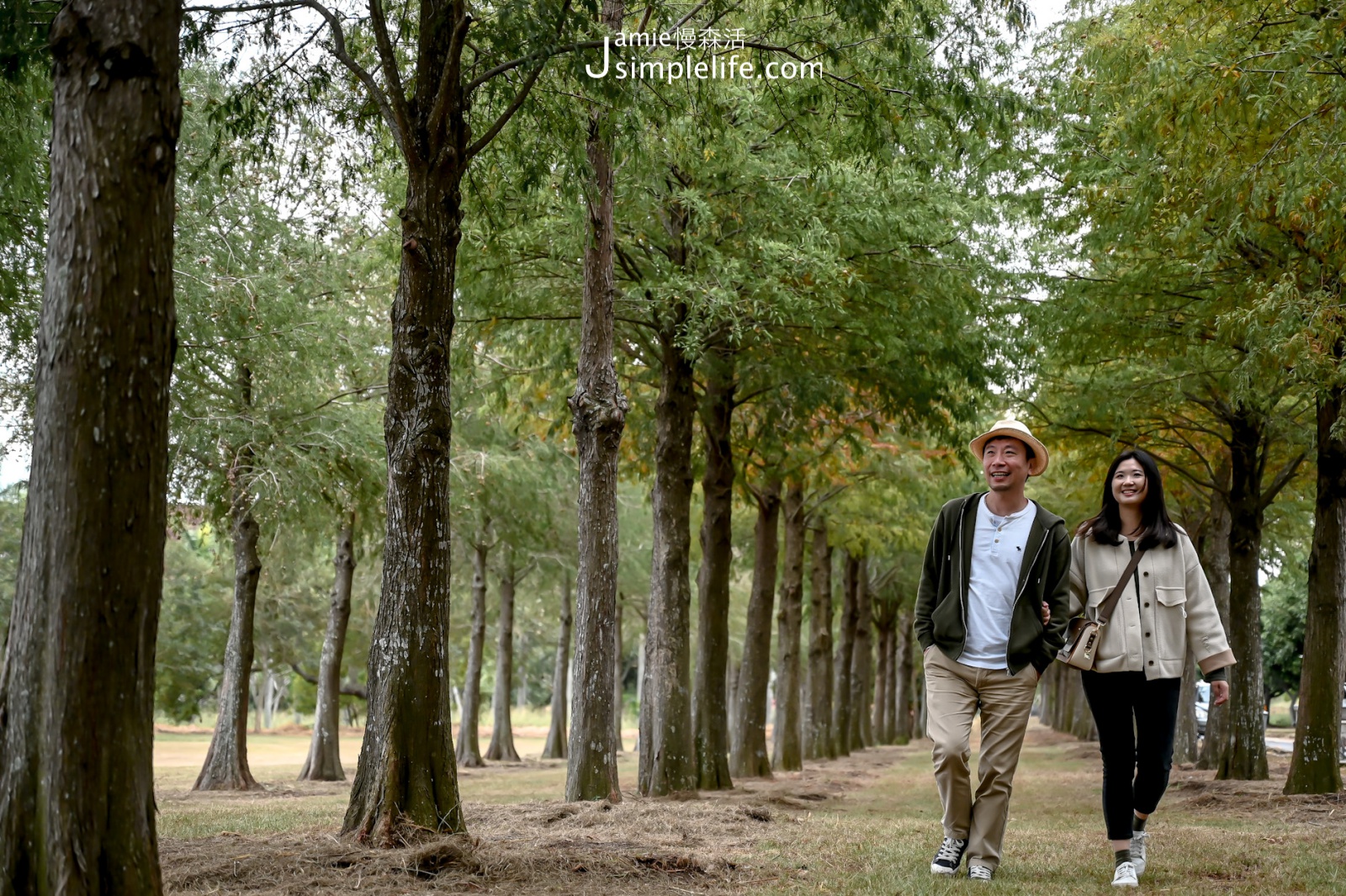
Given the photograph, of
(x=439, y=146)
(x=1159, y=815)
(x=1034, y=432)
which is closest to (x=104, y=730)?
(x=439, y=146)

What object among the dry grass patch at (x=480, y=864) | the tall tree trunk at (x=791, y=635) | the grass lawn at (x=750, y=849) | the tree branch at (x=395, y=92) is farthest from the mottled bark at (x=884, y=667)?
the tree branch at (x=395, y=92)

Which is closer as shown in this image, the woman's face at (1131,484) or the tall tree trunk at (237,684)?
the woman's face at (1131,484)

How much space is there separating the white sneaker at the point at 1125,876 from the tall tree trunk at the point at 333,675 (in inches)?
659

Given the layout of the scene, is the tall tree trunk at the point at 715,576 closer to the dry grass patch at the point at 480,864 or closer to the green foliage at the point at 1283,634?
the dry grass patch at the point at 480,864

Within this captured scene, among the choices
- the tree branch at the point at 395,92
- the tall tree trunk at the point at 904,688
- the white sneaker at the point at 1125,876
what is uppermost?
the tree branch at the point at 395,92

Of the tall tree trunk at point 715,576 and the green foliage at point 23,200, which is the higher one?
the green foliage at point 23,200

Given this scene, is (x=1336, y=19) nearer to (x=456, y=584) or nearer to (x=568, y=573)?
(x=568, y=573)

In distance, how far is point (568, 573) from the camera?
30.9 metres

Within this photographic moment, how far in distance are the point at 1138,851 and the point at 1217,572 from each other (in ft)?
54.7

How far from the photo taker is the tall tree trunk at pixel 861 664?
3419 centimetres

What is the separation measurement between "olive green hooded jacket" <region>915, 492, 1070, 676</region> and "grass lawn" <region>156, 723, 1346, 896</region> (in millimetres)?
1162

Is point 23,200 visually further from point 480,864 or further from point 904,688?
point 904,688

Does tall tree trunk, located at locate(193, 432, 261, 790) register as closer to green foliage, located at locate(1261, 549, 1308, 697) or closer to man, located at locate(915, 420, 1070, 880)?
man, located at locate(915, 420, 1070, 880)

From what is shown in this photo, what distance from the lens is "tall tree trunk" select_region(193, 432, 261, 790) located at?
18422 millimetres
